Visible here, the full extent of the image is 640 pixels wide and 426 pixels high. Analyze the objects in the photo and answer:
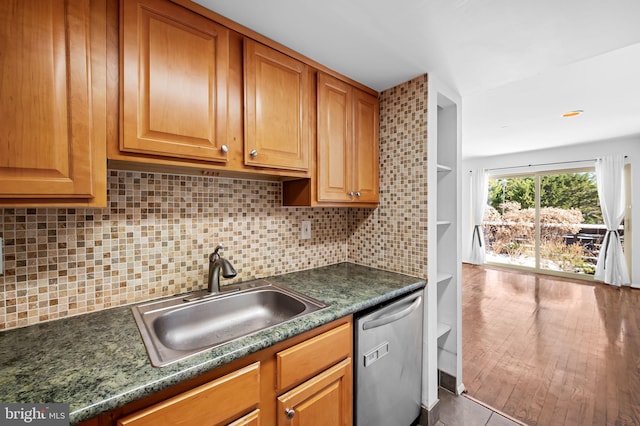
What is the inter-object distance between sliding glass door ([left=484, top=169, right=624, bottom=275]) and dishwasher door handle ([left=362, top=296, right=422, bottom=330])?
5.28m

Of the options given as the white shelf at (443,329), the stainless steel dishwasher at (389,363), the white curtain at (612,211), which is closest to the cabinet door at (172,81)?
the stainless steel dishwasher at (389,363)

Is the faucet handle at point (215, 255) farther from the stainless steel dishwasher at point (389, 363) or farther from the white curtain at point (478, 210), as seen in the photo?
the white curtain at point (478, 210)

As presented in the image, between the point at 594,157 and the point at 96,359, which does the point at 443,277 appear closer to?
the point at 96,359

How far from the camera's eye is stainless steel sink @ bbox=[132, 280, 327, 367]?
117cm

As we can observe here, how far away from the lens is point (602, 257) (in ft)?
15.1

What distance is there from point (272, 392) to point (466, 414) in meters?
1.54

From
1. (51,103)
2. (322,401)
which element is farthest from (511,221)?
(51,103)

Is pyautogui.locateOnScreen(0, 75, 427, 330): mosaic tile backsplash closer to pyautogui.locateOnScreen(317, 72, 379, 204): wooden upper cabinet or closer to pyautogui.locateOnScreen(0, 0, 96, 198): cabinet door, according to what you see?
pyautogui.locateOnScreen(317, 72, 379, 204): wooden upper cabinet

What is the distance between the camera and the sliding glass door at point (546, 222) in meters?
4.80

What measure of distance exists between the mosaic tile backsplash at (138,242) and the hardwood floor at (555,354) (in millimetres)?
1879

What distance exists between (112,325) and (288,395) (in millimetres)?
743

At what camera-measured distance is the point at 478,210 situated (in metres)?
6.12

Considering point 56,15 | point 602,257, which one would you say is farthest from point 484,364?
point 602,257

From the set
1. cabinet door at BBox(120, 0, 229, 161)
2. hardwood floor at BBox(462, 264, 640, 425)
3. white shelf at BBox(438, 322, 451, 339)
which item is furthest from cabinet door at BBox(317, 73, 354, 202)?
hardwood floor at BBox(462, 264, 640, 425)
